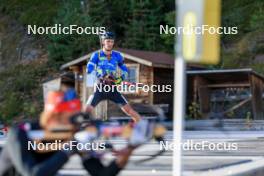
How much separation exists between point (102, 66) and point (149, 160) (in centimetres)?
299

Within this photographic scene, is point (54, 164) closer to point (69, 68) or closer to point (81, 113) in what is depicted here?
point (81, 113)

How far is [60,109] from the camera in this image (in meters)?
5.91

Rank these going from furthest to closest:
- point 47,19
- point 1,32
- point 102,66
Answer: point 1,32 → point 47,19 → point 102,66

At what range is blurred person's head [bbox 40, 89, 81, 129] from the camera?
5.90 meters

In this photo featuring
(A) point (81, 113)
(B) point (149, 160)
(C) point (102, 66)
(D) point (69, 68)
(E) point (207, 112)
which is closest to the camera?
(A) point (81, 113)

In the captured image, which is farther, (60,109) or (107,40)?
(107,40)

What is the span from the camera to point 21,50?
168ft

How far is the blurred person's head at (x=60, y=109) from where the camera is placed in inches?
232

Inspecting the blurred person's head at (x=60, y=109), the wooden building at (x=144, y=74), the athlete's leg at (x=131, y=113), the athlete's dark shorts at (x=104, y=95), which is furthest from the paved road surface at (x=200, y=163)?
the wooden building at (x=144, y=74)

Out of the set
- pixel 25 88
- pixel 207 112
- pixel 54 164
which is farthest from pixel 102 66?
pixel 25 88

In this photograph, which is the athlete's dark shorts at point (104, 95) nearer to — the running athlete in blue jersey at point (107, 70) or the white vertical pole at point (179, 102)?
the running athlete in blue jersey at point (107, 70)

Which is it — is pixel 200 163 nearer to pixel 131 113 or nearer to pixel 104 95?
pixel 131 113

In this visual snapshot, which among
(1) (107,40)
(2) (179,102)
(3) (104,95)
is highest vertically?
(1) (107,40)

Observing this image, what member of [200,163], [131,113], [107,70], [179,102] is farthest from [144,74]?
[179,102]
